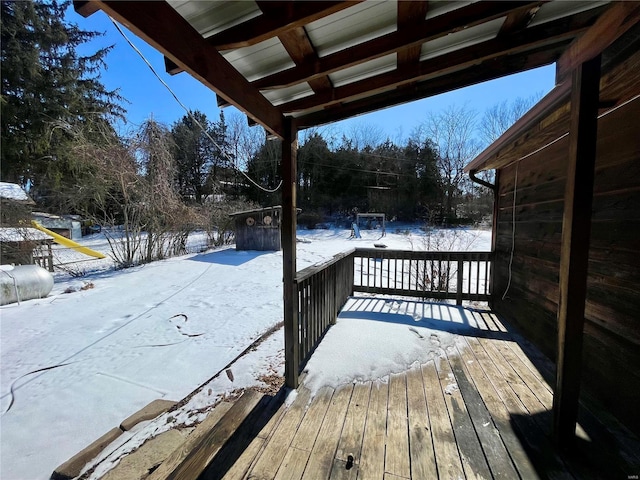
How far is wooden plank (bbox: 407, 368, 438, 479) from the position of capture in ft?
4.40

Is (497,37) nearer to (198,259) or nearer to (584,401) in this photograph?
(584,401)

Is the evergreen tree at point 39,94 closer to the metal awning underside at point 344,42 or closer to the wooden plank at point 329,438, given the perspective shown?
the metal awning underside at point 344,42

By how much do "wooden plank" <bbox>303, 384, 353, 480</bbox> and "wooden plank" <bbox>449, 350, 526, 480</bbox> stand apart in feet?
2.64

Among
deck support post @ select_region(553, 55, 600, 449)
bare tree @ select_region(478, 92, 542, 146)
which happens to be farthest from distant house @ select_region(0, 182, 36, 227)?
bare tree @ select_region(478, 92, 542, 146)

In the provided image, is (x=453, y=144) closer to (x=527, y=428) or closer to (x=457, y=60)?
(x=457, y=60)

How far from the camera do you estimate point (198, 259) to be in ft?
28.9

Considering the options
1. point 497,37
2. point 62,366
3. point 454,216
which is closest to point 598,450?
point 497,37

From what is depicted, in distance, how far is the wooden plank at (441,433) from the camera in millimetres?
1344

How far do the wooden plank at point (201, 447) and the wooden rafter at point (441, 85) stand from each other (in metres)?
2.11

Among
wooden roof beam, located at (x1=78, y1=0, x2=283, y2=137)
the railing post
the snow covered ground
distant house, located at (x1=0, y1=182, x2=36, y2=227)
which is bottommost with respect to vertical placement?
the snow covered ground

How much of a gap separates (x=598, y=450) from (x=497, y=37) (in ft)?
7.56

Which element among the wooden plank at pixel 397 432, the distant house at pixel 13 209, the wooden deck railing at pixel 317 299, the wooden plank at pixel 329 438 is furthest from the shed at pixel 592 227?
the distant house at pixel 13 209

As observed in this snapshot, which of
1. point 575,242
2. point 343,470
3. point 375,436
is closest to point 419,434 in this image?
point 375,436

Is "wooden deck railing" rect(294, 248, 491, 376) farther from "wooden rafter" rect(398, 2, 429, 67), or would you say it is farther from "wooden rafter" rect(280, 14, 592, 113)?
"wooden rafter" rect(398, 2, 429, 67)
